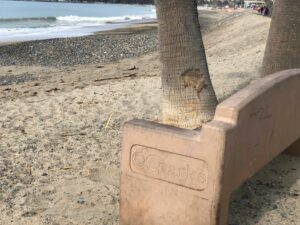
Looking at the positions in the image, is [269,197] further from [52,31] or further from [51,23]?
[51,23]

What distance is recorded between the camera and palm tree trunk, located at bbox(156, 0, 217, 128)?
4.54 m

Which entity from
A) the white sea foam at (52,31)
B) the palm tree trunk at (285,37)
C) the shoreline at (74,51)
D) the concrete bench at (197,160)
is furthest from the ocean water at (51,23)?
the concrete bench at (197,160)

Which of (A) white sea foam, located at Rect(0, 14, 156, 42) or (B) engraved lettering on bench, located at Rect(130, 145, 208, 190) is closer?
(B) engraved lettering on bench, located at Rect(130, 145, 208, 190)

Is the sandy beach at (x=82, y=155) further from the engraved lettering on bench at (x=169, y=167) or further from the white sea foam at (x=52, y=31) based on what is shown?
the white sea foam at (x=52, y=31)

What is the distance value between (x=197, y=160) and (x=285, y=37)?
244cm

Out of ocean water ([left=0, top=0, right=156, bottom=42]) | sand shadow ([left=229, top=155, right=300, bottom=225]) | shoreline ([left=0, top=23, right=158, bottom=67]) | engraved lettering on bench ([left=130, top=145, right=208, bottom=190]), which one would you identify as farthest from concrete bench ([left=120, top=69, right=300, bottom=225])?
ocean water ([left=0, top=0, right=156, bottom=42])

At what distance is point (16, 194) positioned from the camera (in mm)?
4332

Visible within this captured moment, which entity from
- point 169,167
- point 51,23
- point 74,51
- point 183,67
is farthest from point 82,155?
point 51,23

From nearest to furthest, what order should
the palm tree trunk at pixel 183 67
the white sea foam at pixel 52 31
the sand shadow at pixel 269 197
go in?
the sand shadow at pixel 269 197 < the palm tree trunk at pixel 183 67 < the white sea foam at pixel 52 31

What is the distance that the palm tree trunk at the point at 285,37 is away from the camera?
499 cm

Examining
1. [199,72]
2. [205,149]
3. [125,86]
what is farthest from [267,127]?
[125,86]

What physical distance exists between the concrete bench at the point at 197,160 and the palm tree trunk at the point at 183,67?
3.54 ft

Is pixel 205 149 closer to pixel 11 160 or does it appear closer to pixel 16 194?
pixel 16 194

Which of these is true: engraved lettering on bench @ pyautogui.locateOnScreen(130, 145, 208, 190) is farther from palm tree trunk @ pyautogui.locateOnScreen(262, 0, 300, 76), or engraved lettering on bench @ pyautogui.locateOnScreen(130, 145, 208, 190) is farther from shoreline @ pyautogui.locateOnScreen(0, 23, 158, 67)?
shoreline @ pyautogui.locateOnScreen(0, 23, 158, 67)
